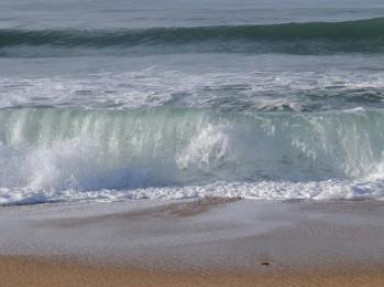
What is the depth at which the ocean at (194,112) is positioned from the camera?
10055mm

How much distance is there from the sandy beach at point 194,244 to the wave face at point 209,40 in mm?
11916

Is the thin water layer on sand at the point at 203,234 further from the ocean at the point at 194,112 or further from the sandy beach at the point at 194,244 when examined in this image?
the ocean at the point at 194,112

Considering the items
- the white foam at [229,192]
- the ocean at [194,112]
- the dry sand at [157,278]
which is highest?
the dry sand at [157,278]

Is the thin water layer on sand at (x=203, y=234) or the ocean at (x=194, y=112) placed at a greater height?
the thin water layer on sand at (x=203, y=234)

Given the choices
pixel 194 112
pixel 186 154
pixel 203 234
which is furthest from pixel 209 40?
pixel 203 234

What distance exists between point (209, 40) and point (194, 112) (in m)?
9.50

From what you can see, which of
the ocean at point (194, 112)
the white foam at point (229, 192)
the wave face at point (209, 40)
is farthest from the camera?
the wave face at point (209, 40)

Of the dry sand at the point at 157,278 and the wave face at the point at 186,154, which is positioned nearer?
the dry sand at the point at 157,278

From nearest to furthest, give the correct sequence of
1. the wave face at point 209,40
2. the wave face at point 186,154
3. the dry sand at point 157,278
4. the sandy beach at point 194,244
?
the dry sand at point 157,278 → the sandy beach at point 194,244 → the wave face at point 186,154 → the wave face at point 209,40

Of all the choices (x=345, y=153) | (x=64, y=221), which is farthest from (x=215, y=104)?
(x=64, y=221)

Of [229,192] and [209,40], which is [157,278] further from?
[209,40]

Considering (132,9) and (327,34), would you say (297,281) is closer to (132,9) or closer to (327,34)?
(327,34)

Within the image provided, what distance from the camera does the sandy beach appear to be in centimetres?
638

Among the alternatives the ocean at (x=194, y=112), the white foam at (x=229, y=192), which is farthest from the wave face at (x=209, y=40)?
the white foam at (x=229, y=192)
